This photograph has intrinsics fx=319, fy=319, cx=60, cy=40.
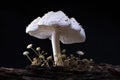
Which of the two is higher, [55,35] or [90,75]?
[55,35]

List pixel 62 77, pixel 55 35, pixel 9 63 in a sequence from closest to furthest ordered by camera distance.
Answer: pixel 62 77 → pixel 55 35 → pixel 9 63

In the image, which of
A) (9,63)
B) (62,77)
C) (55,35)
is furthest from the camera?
(9,63)

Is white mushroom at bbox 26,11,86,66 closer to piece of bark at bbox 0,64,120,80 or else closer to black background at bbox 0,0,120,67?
piece of bark at bbox 0,64,120,80

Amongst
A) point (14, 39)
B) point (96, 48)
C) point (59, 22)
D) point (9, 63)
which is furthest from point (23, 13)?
point (59, 22)

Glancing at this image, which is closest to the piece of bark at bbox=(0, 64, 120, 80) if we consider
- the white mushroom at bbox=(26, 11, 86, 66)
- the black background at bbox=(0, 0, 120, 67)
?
the white mushroom at bbox=(26, 11, 86, 66)

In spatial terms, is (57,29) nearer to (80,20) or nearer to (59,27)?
(59,27)

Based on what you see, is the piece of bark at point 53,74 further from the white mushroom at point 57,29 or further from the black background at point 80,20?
the black background at point 80,20

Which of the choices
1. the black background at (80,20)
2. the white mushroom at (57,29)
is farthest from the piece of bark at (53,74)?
the black background at (80,20)

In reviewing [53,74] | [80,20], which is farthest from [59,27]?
[80,20]

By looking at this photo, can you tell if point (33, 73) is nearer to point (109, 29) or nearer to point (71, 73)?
point (71, 73)
